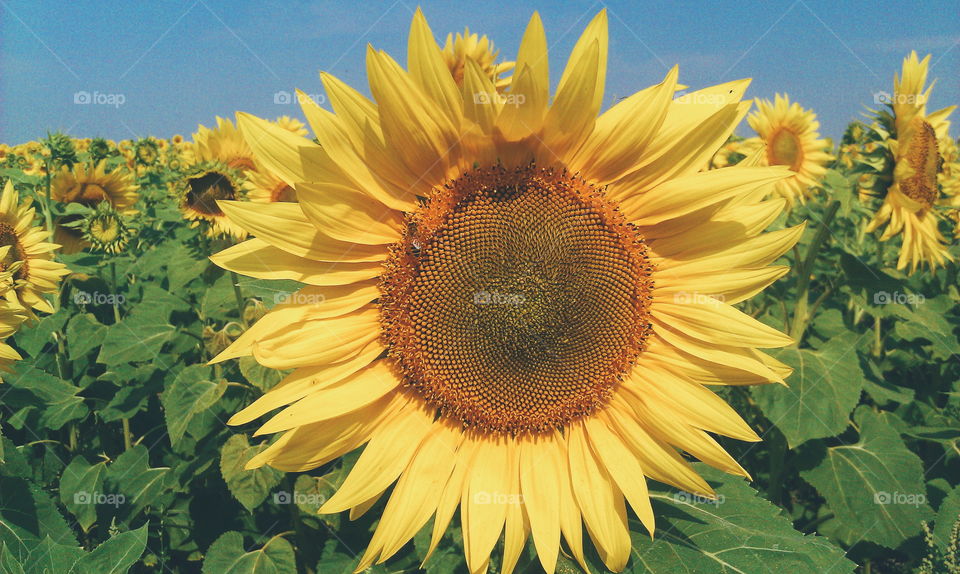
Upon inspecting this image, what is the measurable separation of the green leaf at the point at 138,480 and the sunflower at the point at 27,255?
110cm

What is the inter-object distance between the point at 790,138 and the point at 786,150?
0.63 ft

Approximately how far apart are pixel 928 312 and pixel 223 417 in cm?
497

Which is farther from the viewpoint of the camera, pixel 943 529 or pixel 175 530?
pixel 175 530

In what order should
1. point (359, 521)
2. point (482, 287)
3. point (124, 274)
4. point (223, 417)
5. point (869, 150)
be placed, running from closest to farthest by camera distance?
point (482, 287), point (359, 521), point (223, 417), point (869, 150), point (124, 274)

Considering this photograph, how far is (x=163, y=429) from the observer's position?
15.1ft

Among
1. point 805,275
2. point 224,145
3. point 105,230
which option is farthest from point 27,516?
point 805,275

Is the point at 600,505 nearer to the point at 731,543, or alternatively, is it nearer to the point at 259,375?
the point at 731,543

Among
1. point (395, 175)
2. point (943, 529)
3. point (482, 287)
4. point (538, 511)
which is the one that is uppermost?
point (395, 175)

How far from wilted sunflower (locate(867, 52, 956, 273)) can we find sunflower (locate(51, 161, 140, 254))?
634 centimetres

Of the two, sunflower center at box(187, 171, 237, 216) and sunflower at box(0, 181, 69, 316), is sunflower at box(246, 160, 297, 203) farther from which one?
sunflower at box(0, 181, 69, 316)

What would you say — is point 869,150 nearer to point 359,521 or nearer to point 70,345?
point 359,521

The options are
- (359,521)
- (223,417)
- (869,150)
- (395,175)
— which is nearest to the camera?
(395,175)

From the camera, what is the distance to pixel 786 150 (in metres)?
7.34

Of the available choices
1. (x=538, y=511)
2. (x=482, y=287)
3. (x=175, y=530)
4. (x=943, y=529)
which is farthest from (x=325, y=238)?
(x=943, y=529)
